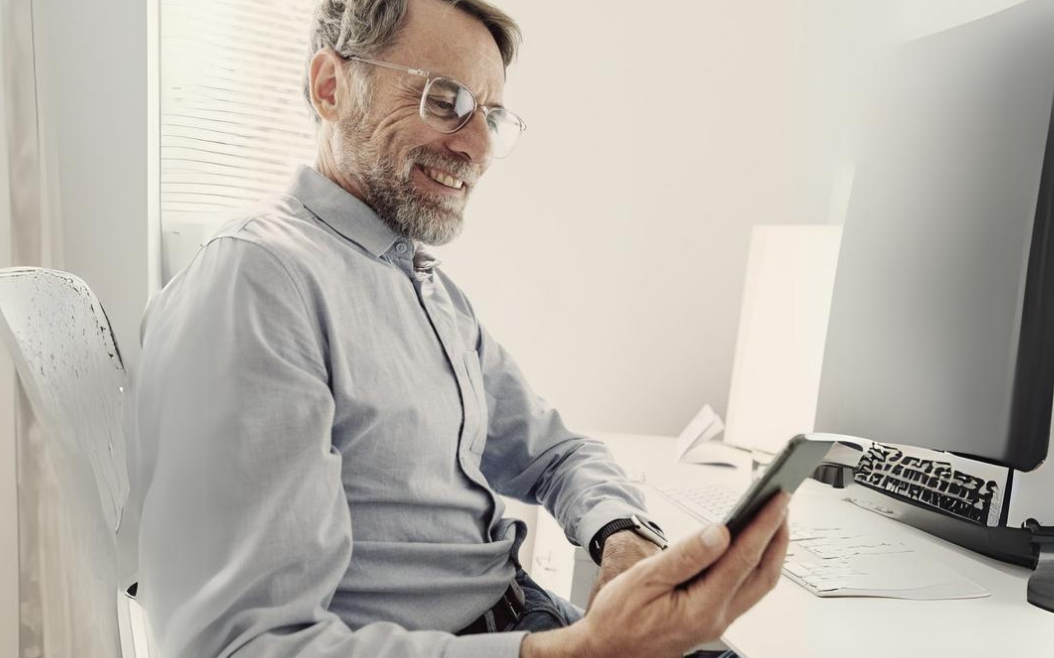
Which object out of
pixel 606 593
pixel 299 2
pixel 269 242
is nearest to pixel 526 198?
pixel 299 2

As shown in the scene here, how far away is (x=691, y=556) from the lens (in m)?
0.68

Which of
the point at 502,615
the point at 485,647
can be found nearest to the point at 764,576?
the point at 485,647

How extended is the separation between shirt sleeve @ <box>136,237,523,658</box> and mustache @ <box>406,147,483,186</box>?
0.36 meters

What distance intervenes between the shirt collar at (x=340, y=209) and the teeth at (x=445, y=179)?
119 millimetres

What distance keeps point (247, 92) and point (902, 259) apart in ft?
4.52

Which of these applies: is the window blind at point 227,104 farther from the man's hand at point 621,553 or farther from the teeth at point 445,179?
the man's hand at point 621,553

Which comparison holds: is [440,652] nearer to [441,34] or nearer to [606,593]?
[606,593]

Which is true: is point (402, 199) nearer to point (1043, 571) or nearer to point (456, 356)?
point (456, 356)

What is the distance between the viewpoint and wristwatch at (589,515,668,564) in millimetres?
1028

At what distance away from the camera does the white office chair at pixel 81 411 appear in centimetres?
66

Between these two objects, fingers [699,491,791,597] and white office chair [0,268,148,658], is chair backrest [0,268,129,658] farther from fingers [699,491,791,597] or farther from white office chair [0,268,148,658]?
fingers [699,491,791,597]

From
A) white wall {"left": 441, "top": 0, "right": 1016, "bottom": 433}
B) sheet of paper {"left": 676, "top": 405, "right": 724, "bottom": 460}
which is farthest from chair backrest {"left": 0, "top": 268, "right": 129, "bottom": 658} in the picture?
white wall {"left": 441, "top": 0, "right": 1016, "bottom": 433}

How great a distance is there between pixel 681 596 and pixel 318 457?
35 cm

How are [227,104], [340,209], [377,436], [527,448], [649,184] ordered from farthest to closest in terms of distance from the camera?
1. [649,184]
2. [227,104]
3. [527,448]
4. [340,209]
5. [377,436]
